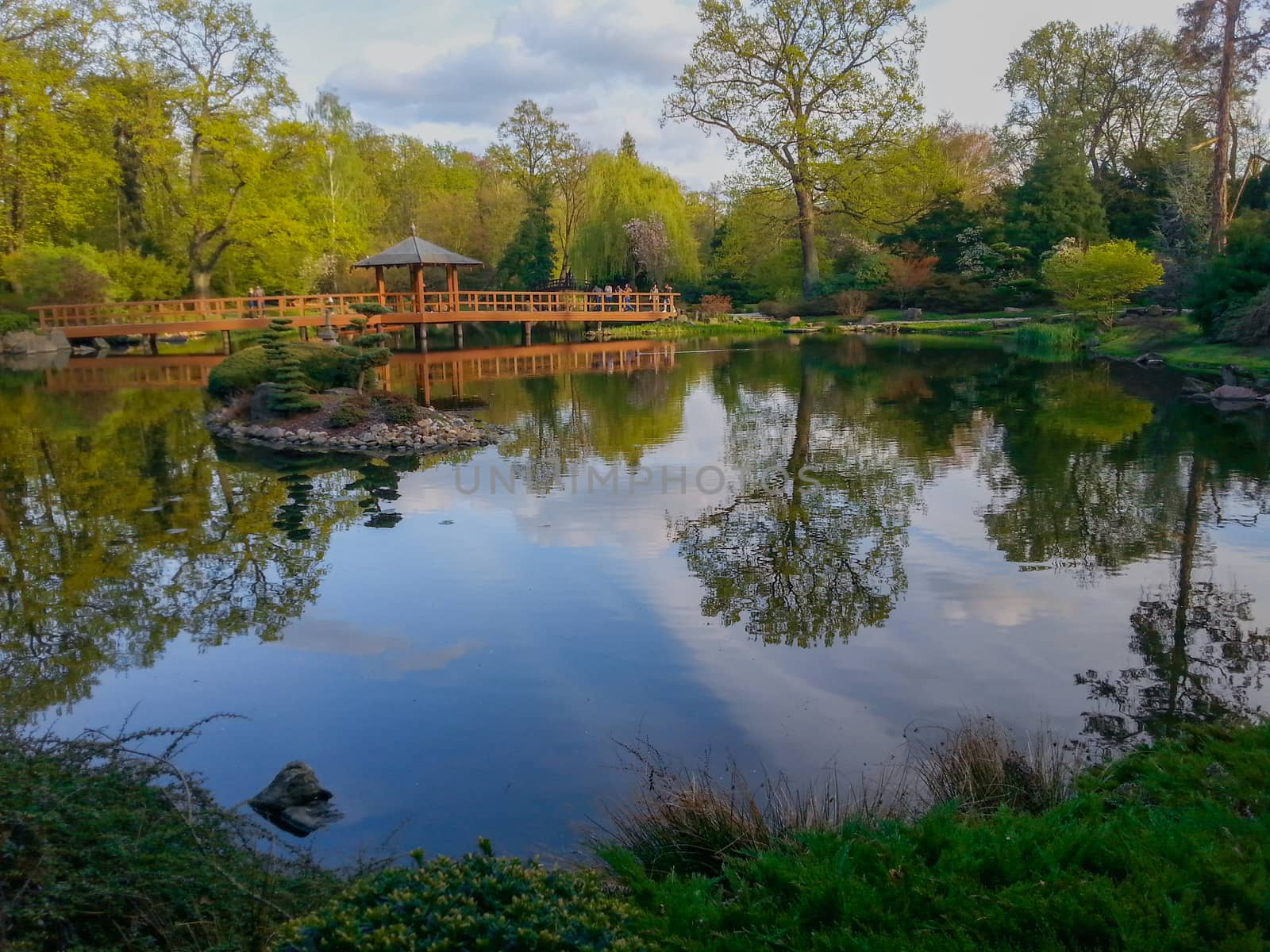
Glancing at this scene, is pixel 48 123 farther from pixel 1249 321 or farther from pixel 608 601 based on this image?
pixel 1249 321

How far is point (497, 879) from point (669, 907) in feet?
2.66

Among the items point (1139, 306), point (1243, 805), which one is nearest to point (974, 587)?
point (1243, 805)

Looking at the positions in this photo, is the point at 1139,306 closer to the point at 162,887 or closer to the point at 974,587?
the point at 974,587

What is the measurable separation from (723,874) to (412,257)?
95.1 feet

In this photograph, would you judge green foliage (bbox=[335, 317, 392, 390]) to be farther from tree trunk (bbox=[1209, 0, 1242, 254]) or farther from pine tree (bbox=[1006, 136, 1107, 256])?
pine tree (bbox=[1006, 136, 1107, 256])

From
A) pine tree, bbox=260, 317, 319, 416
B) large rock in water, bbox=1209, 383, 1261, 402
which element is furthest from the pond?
large rock in water, bbox=1209, 383, 1261, 402

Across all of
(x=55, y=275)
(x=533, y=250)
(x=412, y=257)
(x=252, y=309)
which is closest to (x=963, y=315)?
(x=533, y=250)

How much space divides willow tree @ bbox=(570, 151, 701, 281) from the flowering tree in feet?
0.37

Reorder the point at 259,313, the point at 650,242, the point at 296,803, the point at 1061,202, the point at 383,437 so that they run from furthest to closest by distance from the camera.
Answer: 1. the point at 650,242
2. the point at 1061,202
3. the point at 259,313
4. the point at 383,437
5. the point at 296,803

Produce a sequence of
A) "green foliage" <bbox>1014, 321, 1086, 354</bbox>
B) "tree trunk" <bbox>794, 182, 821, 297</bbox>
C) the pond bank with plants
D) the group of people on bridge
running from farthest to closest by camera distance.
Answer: "tree trunk" <bbox>794, 182, 821, 297</bbox> → the group of people on bridge → "green foliage" <bbox>1014, 321, 1086, 354</bbox> → the pond bank with plants

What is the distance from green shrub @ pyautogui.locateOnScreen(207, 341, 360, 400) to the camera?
16047 millimetres

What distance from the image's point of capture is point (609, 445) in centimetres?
1405

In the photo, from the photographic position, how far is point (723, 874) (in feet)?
11.5

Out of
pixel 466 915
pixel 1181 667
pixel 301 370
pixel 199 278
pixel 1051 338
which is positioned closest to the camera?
pixel 466 915
